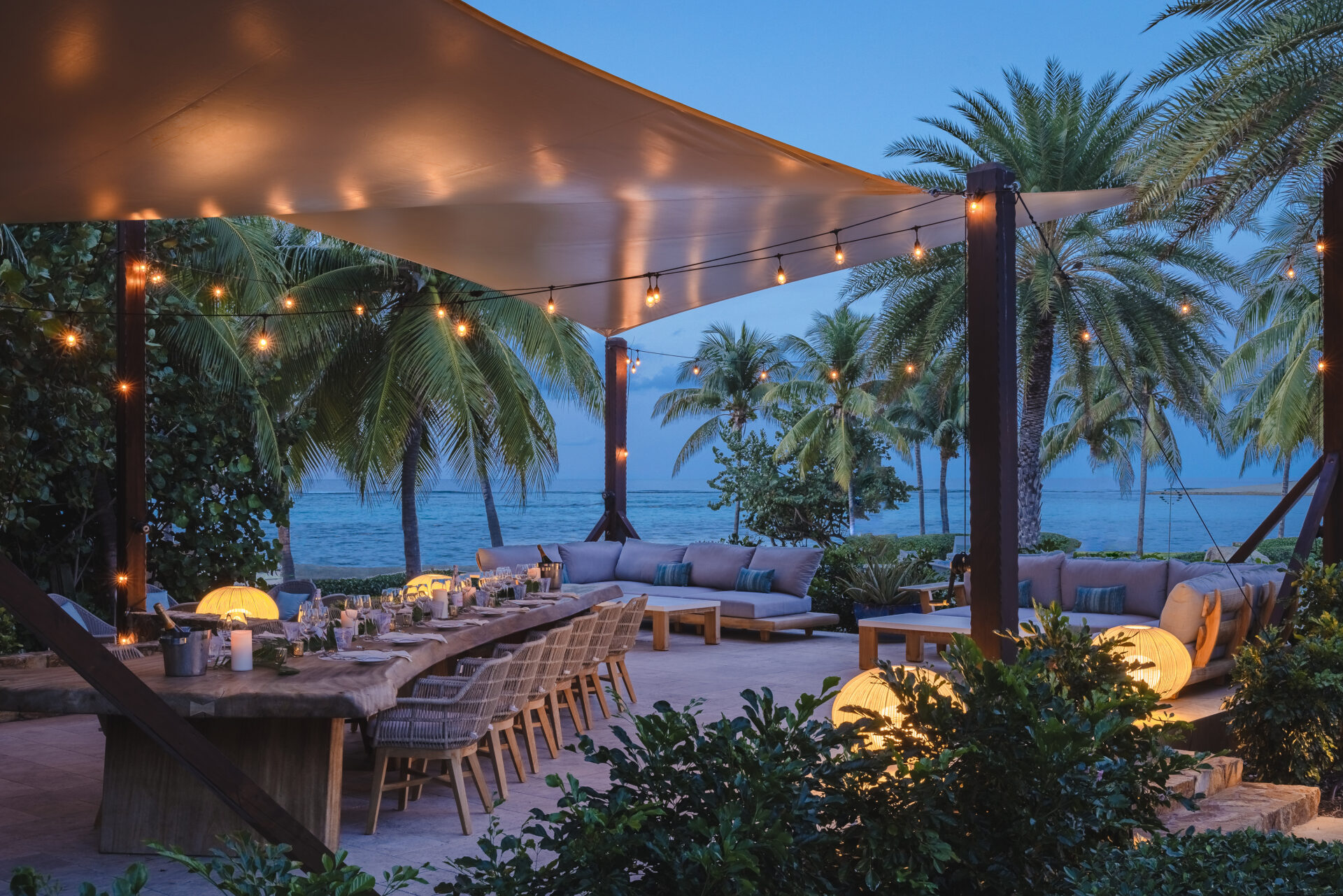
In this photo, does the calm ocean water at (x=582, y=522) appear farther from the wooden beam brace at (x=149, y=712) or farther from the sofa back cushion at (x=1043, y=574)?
the wooden beam brace at (x=149, y=712)

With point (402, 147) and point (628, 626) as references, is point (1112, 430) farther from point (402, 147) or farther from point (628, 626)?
point (402, 147)

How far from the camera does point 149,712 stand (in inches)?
128

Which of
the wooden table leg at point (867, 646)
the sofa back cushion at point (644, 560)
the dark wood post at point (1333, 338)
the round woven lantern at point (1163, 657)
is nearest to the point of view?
the round woven lantern at point (1163, 657)

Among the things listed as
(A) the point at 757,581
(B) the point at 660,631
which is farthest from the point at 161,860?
(A) the point at 757,581

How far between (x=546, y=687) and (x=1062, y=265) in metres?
9.65

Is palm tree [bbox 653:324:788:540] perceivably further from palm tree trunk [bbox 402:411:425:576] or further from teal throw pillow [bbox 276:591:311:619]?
teal throw pillow [bbox 276:591:311:619]

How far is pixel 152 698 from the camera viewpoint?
3271mm

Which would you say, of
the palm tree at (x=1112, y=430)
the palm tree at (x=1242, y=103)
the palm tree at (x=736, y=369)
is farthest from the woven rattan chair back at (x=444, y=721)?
the palm tree at (x=736, y=369)

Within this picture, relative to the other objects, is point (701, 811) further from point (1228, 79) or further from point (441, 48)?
point (1228, 79)

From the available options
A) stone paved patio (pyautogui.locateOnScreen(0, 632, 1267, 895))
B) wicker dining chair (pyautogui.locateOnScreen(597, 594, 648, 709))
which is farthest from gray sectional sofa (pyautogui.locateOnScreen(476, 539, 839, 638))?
wicker dining chair (pyautogui.locateOnScreen(597, 594, 648, 709))

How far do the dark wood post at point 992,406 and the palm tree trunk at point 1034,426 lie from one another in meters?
7.94

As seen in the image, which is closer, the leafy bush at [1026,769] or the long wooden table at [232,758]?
the leafy bush at [1026,769]

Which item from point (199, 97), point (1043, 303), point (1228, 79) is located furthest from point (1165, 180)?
point (199, 97)

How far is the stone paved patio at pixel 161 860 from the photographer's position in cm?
479
